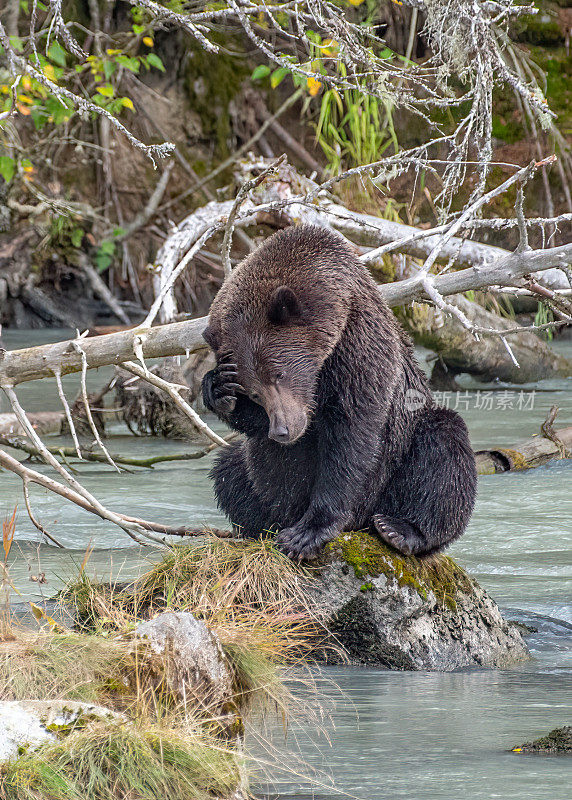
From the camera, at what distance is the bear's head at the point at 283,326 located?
3582mm

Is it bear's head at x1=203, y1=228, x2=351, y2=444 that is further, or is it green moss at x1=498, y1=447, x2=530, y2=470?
green moss at x1=498, y1=447, x2=530, y2=470

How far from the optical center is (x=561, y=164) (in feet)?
38.7

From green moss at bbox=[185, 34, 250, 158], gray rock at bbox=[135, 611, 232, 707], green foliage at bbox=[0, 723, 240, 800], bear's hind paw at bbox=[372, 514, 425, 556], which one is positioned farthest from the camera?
green moss at bbox=[185, 34, 250, 158]

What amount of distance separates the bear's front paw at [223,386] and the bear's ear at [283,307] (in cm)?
24

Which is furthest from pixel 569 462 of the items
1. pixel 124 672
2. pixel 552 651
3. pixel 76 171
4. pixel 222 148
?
pixel 76 171

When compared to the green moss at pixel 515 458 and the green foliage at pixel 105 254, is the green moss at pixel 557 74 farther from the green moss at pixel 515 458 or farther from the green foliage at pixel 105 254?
the green moss at pixel 515 458

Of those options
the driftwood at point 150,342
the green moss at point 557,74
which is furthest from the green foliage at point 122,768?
the green moss at point 557,74

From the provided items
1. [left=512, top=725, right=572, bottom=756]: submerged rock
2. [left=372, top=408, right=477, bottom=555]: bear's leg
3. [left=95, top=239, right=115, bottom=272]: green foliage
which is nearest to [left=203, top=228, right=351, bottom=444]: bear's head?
[left=372, top=408, right=477, bottom=555]: bear's leg

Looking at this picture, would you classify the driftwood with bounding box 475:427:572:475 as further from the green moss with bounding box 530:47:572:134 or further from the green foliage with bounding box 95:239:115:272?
the green foliage with bounding box 95:239:115:272

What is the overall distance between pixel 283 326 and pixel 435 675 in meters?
1.36

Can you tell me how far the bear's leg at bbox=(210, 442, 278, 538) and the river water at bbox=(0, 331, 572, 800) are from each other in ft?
1.54

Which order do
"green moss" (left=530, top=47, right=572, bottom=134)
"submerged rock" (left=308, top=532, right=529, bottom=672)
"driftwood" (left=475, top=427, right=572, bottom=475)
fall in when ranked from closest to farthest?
"submerged rock" (left=308, top=532, right=529, bottom=672)
"driftwood" (left=475, top=427, right=572, bottom=475)
"green moss" (left=530, top=47, right=572, bottom=134)

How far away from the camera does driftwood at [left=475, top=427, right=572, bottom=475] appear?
6.89 metres

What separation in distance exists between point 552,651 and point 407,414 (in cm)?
107
